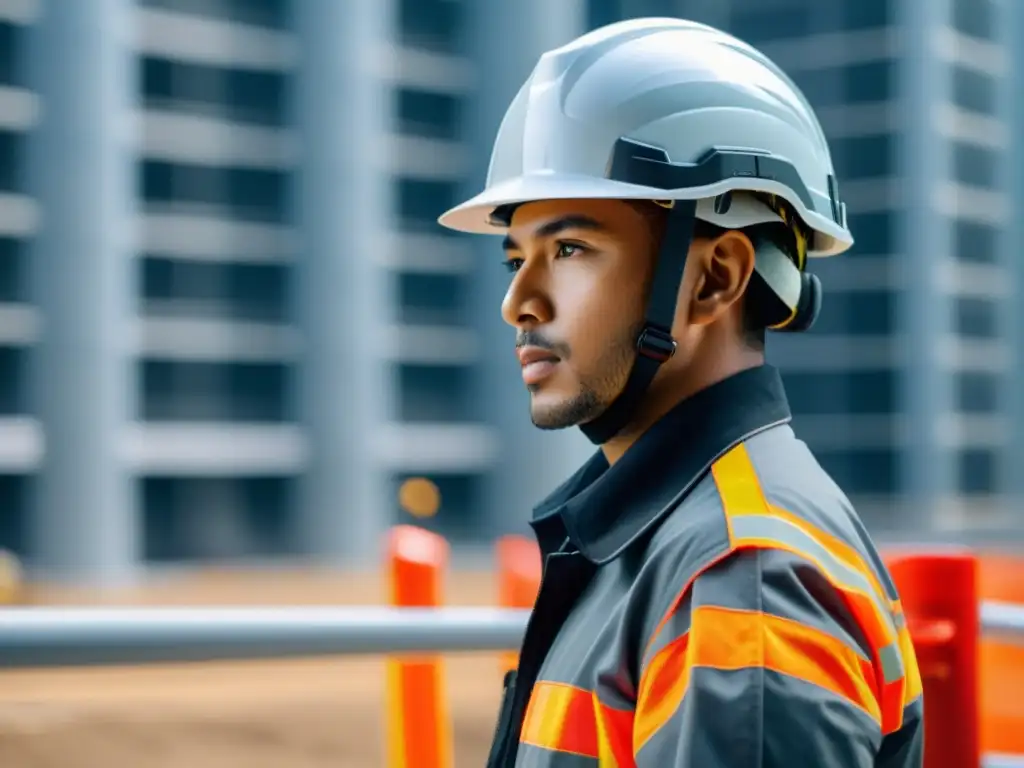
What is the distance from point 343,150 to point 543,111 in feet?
111

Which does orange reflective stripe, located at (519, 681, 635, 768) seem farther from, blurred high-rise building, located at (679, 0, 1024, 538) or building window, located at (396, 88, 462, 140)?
blurred high-rise building, located at (679, 0, 1024, 538)

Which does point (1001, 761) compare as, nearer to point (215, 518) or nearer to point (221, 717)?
point (221, 717)

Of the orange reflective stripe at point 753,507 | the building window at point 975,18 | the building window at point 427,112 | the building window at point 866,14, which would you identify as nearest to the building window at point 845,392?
the building window at point 866,14

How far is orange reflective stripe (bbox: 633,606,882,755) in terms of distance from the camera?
115 cm

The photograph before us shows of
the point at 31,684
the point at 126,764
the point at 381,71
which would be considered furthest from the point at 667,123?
the point at 381,71

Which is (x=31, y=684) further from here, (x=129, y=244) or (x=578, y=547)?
(x=578, y=547)

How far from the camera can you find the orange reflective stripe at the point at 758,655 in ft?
3.76

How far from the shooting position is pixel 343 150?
114 ft

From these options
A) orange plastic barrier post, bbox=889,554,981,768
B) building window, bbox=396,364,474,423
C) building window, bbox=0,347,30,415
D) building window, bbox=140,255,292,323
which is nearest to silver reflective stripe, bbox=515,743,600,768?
orange plastic barrier post, bbox=889,554,981,768

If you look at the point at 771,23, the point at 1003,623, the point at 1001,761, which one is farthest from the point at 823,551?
the point at 771,23

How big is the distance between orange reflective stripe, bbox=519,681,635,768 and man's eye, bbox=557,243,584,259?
434 mm

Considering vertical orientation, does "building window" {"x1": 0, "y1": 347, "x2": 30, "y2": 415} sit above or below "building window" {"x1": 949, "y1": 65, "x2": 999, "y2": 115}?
below

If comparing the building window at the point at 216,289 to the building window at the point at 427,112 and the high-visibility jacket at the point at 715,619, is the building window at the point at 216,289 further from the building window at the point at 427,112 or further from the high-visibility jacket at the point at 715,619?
the high-visibility jacket at the point at 715,619

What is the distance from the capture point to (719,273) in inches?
58.9
